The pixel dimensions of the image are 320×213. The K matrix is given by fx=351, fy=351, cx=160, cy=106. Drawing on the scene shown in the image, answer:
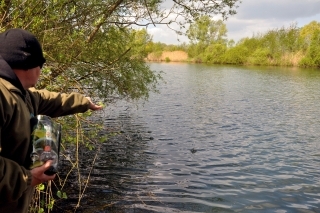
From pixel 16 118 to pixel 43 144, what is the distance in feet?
0.98

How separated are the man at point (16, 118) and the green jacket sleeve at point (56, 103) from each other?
1.60 ft

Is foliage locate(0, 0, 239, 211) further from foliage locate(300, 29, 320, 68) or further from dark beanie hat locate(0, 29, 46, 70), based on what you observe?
foliage locate(300, 29, 320, 68)

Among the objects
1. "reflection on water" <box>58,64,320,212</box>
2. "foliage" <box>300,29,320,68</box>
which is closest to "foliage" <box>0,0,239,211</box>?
"reflection on water" <box>58,64,320,212</box>

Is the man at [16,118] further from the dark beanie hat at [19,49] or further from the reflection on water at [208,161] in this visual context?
the reflection on water at [208,161]

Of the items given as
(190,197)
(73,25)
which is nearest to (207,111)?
(190,197)

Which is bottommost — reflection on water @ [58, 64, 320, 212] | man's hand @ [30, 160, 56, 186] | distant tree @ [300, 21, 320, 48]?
reflection on water @ [58, 64, 320, 212]

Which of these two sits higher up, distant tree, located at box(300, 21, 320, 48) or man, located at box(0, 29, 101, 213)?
distant tree, located at box(300, 21, 320, 48)

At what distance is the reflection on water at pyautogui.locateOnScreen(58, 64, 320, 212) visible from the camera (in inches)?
318

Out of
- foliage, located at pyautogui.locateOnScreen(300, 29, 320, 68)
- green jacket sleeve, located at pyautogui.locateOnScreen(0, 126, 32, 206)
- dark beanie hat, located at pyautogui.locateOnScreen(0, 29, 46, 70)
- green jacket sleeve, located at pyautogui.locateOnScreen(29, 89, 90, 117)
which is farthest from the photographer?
foliage, located at pyautogui.locateOnScreen(300, 29, 320, 68)

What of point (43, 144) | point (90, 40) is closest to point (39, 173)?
point (43, 144)

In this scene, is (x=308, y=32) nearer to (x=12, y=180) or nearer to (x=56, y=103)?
(x=56, y=103)

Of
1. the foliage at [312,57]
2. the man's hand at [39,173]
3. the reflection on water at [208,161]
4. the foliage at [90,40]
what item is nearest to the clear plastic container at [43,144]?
the man's hand at [39,173]

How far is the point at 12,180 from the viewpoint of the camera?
7.59 feet

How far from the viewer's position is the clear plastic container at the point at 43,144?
254cm
